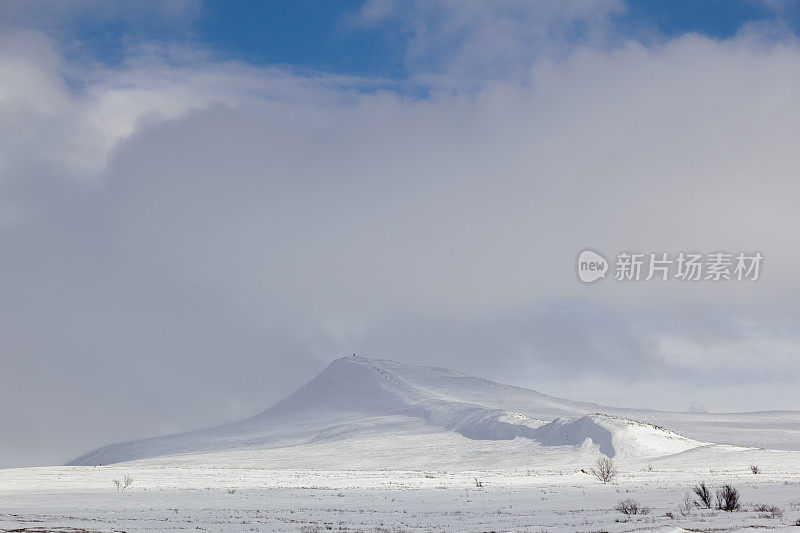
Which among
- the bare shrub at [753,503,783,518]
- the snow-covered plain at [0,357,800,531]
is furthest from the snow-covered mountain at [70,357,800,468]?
the bare shrub at [753,503,783,518]

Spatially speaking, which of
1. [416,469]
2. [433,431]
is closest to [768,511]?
[416,469]

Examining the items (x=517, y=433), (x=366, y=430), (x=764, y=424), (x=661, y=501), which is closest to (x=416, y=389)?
(x=366, y=430)

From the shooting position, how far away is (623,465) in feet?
284

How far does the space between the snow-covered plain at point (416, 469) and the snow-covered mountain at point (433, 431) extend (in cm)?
47

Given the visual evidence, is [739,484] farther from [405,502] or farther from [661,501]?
[405,502]

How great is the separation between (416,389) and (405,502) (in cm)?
13022

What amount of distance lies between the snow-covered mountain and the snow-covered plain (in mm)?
469

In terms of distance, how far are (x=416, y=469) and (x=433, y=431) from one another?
1455 inches

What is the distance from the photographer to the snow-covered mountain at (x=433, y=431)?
102 meters

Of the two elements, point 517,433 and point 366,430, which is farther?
point 366,430

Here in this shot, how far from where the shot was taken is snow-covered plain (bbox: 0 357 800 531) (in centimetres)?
3200

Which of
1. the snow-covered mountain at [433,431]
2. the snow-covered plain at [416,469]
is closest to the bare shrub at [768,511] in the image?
the snow-covered plain at [416,469]

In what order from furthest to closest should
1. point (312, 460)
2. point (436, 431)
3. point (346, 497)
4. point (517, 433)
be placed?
point (436, 431) → point (517, 433) → point (312, 460) → point (346, 497)

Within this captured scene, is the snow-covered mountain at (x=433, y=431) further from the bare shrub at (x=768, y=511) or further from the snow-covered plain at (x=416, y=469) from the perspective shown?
the bare shrub at (x=768, y=511)
